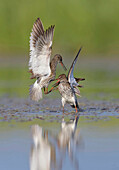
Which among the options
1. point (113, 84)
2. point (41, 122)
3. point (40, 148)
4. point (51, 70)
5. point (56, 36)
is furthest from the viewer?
point (56, 36)

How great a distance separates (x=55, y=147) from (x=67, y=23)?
1952 cm

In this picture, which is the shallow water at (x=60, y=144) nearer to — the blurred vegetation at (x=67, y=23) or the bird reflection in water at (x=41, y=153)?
the bird reflection in water at (x=41, y=153)

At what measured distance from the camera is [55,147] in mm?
6340

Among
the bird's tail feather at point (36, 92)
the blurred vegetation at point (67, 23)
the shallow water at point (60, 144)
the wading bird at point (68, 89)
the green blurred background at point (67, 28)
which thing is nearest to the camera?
the shallow water at point (60, 144)

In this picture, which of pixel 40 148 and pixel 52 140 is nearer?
pixel 40 148

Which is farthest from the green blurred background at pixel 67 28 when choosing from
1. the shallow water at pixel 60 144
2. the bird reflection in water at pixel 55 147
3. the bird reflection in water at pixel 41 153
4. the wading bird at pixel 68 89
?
the bird reflection in water at pixel 41 153

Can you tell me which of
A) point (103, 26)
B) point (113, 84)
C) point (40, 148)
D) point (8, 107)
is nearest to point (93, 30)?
point (103, 26)

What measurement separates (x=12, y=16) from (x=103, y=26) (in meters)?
4.87

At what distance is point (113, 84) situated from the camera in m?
14.1

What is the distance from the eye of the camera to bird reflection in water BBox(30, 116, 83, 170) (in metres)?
5.65

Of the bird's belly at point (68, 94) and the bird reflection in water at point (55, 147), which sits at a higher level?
the bird's belly at point (68, 94)

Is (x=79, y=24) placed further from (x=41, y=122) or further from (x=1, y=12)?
(x=41, y=122)

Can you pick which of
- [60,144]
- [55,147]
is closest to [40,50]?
[60,144]

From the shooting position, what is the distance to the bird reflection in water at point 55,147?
5648 mm
